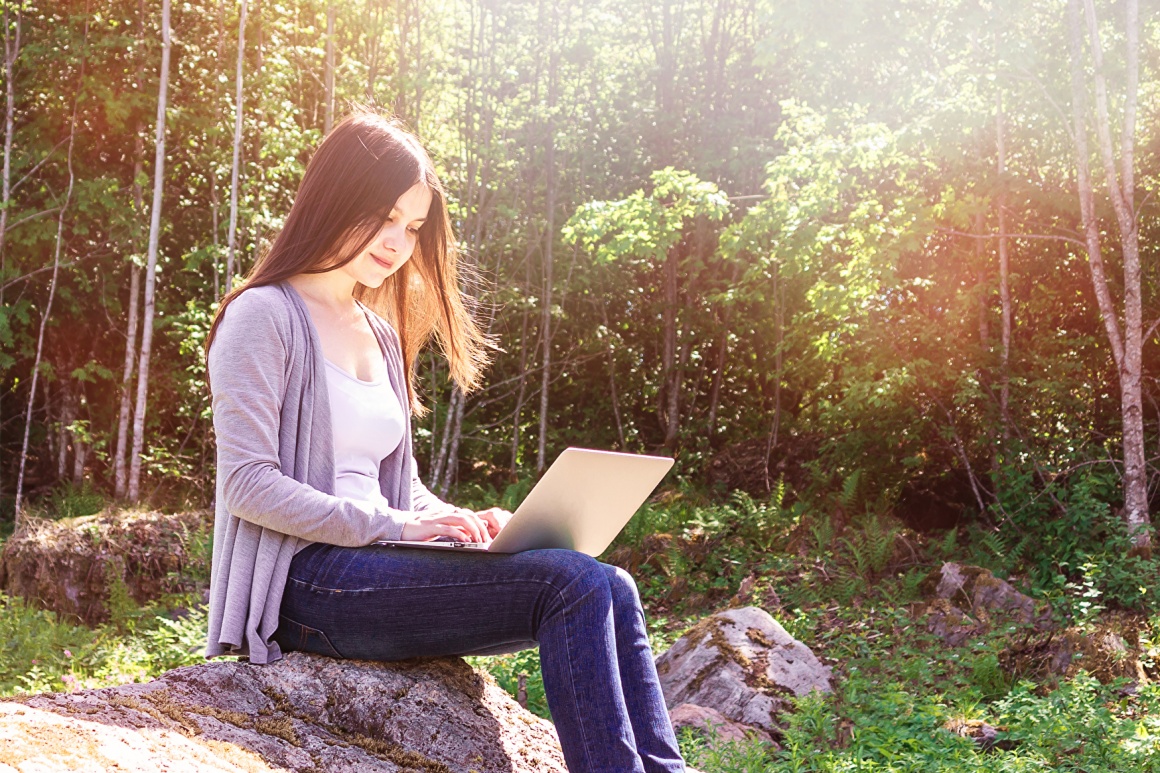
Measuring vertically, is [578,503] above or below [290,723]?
above

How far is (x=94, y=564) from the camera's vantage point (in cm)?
912

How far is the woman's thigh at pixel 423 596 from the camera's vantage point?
218 cm

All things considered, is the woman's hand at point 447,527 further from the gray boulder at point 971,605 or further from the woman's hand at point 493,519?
the gray boulder at point 971,605

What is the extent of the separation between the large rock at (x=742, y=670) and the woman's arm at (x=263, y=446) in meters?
3.06

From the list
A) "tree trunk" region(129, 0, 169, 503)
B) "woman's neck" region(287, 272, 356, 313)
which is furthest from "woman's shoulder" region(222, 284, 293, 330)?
"tree trunk" region(129, 0, 169, 503)

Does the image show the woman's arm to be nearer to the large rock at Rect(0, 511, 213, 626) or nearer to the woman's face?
the woman's face

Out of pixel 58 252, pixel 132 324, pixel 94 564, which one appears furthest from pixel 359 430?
pixel 58 252

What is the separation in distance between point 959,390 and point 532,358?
18.7 ft

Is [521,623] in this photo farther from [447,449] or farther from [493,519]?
[447,449]

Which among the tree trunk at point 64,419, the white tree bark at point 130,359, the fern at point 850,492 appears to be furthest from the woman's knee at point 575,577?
the tree trunk at point 64,419

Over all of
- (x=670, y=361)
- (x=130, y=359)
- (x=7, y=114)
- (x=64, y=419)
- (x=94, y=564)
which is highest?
(x=7, y=114)

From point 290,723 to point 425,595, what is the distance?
386mm

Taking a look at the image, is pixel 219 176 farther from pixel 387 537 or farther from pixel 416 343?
pixel 387 537

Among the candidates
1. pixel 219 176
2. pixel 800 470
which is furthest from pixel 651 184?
pixel 219 176
